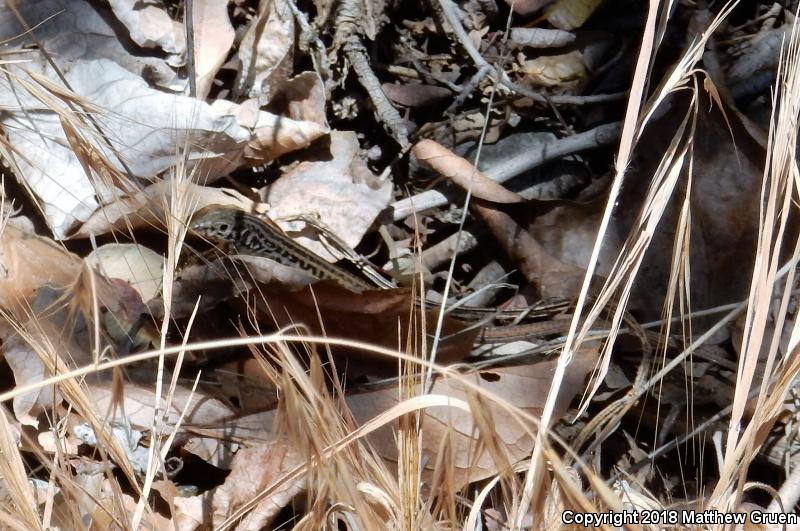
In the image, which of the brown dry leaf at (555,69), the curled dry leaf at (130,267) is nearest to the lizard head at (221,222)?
the curled dry leaf at (130,267)

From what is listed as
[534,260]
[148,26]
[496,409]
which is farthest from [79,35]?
[496,409]

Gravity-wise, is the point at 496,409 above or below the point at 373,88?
below

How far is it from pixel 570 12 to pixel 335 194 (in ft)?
3.86

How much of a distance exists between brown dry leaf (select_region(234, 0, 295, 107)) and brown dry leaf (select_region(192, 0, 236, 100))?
8 centimetres

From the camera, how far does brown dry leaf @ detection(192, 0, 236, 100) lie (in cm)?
273

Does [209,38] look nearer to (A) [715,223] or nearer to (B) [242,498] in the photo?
(B) [242,498]

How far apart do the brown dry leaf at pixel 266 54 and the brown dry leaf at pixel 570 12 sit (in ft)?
3.35

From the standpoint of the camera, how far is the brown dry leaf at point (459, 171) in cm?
257

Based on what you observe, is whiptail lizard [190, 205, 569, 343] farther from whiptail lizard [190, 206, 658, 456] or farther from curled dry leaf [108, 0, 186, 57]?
curled dry leaf [108, 0, 186, 57]

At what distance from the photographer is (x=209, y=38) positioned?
9.12 feet

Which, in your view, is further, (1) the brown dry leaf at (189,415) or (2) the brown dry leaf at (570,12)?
(2) the brown dry leaf at (570,12)

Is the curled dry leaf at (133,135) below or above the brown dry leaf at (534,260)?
above

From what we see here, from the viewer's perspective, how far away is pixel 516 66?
2.94 metres

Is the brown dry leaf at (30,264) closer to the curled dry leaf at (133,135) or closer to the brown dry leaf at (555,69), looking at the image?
the curled dry leaf at (133,135)
